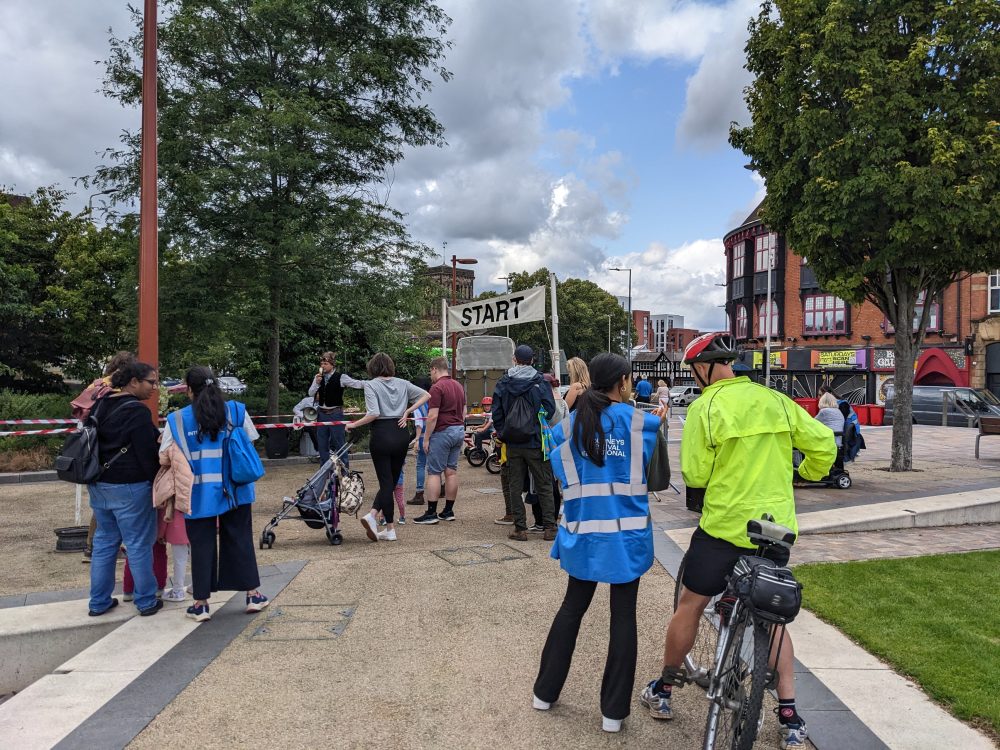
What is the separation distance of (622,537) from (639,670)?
1243mm

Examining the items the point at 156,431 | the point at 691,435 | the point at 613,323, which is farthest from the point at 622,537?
the point at 613,323

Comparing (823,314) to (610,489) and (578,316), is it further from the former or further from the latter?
(610,489)

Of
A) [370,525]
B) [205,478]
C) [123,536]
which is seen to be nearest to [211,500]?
[205,478]

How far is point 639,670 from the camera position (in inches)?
164

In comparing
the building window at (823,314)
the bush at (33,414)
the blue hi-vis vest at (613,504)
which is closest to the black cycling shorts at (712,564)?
the blue hi-vis vest at (613,504)

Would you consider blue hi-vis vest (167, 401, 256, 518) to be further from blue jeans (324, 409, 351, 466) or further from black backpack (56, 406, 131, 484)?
blue jeans (324, 409, 351, 466)

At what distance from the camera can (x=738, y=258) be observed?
48.5 metres

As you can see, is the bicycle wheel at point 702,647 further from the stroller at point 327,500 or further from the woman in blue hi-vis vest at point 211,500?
the stroller at point 327,500

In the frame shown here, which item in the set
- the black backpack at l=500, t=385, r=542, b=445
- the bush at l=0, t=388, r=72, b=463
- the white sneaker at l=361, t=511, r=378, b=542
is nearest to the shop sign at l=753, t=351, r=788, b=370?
the bush at l=0, t=388, r=72, b=463

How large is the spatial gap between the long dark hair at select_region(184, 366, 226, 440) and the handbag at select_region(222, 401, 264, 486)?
0.09 m

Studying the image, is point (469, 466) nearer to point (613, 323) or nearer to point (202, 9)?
point (202, 9)

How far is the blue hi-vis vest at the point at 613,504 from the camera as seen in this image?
3.35 m

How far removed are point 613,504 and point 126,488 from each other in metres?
3.35

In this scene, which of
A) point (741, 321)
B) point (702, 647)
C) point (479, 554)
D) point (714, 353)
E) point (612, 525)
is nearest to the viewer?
point (612, 525)
